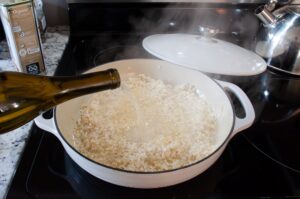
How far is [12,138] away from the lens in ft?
2.05

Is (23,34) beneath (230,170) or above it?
above

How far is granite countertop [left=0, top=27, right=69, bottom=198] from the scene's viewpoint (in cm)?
55

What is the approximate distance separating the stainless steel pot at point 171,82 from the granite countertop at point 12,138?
0.30ft

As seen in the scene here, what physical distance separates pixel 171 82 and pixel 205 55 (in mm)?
124

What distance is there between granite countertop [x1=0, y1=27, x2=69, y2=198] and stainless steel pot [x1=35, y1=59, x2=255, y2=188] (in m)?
0.09

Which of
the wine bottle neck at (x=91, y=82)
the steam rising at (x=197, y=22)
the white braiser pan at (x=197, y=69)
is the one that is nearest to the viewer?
the wine bottle neck at (x=91, y=82)

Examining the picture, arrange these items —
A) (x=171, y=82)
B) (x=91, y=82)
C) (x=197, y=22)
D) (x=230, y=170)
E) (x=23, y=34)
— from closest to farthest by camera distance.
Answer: (x=91, y=82) → (x=230, y=170) → (x=23, y=34) → (x=171, y=82) → (x=197, y=22)

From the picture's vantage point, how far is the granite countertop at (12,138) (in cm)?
55

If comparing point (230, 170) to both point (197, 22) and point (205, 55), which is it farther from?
point (197, 22)

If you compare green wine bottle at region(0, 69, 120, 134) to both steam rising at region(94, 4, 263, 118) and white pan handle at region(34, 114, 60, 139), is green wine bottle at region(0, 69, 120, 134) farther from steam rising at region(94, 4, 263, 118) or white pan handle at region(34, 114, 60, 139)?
steam rising at region(94, 4, 263, 118)

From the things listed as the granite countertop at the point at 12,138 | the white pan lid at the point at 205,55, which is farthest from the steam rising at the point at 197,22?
the granite countertop at the point at 12,138

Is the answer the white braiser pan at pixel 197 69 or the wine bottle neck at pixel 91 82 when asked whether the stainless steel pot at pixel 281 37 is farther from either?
the wine bottle neck at pixel 91 82

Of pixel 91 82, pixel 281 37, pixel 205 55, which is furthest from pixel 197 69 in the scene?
pixel 91 82

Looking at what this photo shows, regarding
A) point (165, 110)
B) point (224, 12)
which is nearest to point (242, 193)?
point (165, 110)
